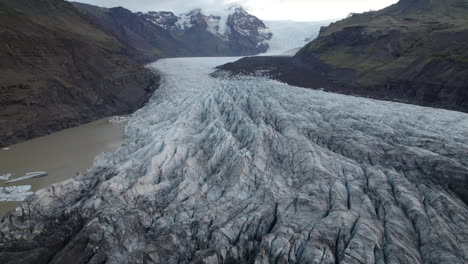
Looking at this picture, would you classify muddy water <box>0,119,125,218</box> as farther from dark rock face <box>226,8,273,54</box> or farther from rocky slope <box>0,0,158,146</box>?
dark rock face <box>226,8,273,54</box>

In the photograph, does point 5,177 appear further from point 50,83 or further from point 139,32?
point 139,32

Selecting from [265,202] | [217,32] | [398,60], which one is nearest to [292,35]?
Answer: [217,32]

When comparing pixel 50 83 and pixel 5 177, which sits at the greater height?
pixel 50 83

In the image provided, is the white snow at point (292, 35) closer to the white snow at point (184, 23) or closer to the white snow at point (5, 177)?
the white snow at point (184, 23)

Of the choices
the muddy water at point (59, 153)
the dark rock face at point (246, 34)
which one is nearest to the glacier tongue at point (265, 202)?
the muddy water at point (59, 153)

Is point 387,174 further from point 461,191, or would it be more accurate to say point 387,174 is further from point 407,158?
point 461,191
